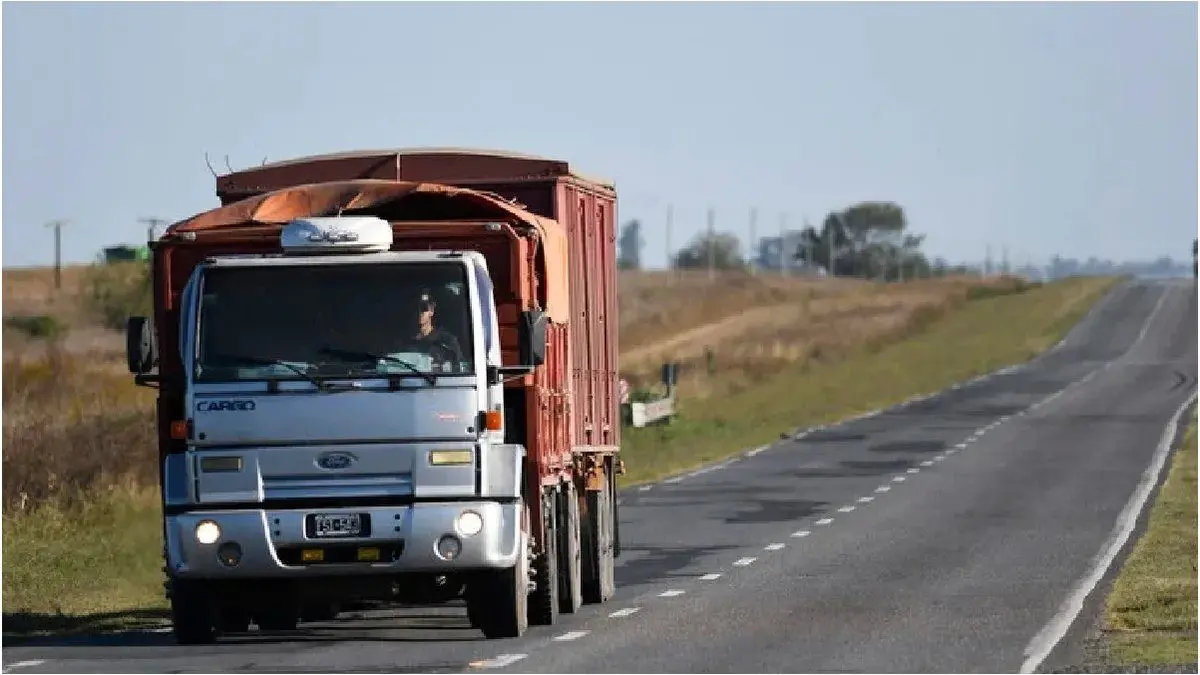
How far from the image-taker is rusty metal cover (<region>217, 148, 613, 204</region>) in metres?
19.8

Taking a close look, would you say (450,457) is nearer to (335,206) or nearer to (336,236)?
(336,236)

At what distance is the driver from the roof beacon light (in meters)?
0.53

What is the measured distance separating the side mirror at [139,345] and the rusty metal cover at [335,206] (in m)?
1.31

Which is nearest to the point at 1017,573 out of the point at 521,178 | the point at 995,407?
the point at 521,178

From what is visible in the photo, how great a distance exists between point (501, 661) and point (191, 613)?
8.23ft

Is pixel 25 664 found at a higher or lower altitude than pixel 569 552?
lower

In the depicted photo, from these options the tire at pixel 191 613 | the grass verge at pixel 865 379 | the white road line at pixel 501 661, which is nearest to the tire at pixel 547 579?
the white road line at pixel 501 661

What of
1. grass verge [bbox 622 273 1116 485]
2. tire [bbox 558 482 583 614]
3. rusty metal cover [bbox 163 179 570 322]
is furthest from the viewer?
grass verge [bbox 622 273 1116 485]

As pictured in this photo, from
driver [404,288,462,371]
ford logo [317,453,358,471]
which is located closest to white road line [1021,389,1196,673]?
driver [404,288,462,371]

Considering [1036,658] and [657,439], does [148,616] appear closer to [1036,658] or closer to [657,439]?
[1036,658]

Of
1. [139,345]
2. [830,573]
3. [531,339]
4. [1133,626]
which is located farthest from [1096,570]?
[139,345]

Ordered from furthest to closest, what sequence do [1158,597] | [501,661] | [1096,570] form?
[1096,570]
[1158,597]
[501,661]

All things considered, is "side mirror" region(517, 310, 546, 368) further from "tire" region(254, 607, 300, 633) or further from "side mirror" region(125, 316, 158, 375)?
"tire" region(254, 607, 300, 633)

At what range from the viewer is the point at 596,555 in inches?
818
